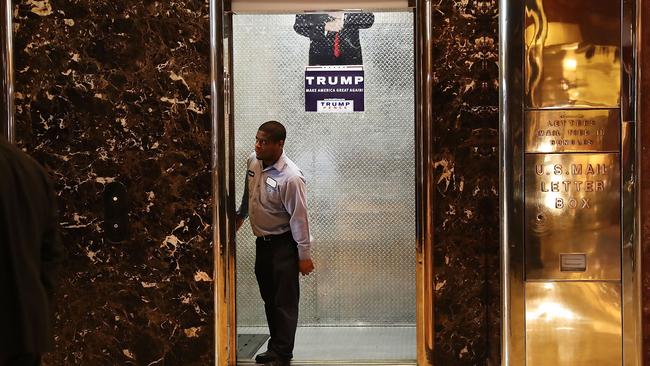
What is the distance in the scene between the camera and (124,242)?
466 cm

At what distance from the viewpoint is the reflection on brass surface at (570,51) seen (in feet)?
13.7

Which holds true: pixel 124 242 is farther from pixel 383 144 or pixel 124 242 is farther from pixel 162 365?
pixel 383 144

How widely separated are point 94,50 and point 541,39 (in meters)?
2.52

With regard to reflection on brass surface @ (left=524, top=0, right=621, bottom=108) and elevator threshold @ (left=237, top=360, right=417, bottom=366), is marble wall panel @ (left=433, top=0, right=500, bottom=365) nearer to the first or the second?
reflection on brass surface @ (left=524, top=0, right=621, bottom=108)

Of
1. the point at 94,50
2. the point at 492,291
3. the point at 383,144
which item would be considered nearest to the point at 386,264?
the point at 383,144

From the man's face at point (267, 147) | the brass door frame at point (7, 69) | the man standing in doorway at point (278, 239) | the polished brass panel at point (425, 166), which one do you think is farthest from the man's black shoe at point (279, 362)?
the brass door frame at point (7, 69)

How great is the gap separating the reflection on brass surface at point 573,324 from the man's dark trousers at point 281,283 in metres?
1.58

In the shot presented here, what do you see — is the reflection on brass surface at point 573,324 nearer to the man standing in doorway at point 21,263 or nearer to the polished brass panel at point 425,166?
the polished brass panel at point 425,166

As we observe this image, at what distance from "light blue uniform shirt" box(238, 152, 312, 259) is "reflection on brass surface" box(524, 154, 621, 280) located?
4.86 feet

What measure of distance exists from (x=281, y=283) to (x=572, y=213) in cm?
189

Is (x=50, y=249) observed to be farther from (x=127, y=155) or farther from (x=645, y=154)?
(x=645, y=154)

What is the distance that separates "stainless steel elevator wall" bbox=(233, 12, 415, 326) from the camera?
649 centimetres

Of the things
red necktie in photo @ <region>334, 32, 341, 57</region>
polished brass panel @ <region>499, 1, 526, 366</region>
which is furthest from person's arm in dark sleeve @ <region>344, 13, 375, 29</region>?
polished brass panel @ <region>499, 1, 526, 366</region>

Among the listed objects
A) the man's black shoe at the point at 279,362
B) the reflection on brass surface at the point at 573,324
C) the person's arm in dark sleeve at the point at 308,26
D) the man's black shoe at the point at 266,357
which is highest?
the person's arm in dark sleeve at the point at 308,26
